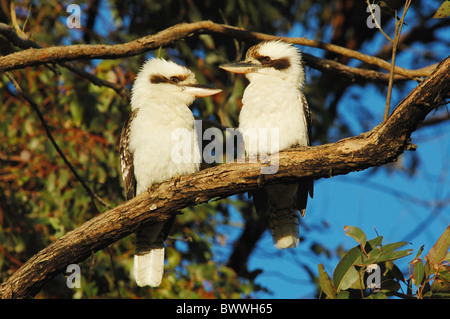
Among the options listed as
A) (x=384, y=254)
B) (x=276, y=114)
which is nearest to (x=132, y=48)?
(x=276, y=114)

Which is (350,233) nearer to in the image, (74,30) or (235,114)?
(235,114)

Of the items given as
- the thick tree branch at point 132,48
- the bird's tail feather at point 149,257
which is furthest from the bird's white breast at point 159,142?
the thick tree branch at point 132,48

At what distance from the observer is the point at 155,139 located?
3236 millimetres

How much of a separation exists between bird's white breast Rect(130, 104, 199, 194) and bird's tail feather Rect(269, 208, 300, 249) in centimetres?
68

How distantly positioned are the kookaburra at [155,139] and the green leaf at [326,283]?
1.17 meters

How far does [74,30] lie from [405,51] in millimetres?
4196

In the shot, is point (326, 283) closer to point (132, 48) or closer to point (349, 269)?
point (349, 269)

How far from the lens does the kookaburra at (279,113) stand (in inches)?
130

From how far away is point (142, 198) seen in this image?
285cm

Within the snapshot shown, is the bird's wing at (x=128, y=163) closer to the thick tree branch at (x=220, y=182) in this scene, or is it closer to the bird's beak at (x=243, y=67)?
the thick tree branch at (x=220, y=182)

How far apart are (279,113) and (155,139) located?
759mm

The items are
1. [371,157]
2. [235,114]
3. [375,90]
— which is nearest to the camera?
[371,157]

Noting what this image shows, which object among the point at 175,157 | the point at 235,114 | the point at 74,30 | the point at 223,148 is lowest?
the point at 175,157
